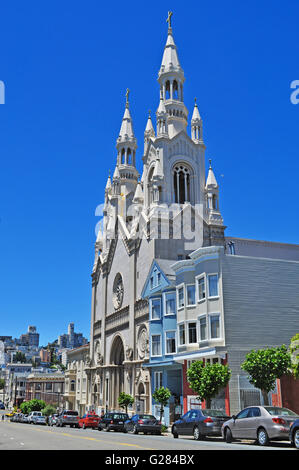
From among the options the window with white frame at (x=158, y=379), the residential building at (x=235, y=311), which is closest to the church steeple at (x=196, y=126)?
the residential building at (x=235, y=311)

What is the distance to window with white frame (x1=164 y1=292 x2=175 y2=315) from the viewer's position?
43281 mm

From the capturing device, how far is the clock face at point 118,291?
66.7 meters

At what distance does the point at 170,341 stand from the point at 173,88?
1556 inches

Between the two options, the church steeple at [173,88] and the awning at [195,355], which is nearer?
the awning at [195,355]

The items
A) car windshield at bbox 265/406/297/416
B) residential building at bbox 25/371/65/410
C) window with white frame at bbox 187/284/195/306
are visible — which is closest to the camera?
car windshield at bbox 265/406/297/416

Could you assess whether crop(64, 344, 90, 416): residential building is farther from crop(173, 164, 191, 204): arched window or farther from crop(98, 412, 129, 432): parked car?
crop(98, 412, 129, 432): parked car

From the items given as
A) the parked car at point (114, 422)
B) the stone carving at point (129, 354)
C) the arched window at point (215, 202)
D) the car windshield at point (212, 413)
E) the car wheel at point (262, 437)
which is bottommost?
the parked car at point (114, 422)

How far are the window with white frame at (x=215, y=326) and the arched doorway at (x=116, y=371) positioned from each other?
32.2 meters

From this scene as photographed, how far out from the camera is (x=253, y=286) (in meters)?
36.6

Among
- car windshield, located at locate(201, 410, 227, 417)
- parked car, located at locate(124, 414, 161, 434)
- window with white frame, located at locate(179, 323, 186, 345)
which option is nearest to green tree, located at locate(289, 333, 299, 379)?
car windshield, located at locate(201, 410, 227, 417)

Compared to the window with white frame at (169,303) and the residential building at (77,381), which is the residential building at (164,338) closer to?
the window with white frame at (169,303)

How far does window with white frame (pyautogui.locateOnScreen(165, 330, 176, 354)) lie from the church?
0.35 feet
